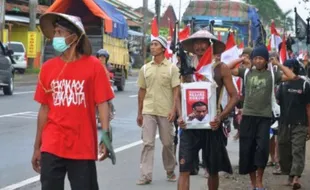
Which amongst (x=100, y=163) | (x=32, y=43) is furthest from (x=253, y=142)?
(x=32, y=43)

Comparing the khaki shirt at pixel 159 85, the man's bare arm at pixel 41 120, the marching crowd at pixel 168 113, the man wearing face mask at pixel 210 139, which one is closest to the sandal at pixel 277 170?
the marching crowd at pixel 168 113

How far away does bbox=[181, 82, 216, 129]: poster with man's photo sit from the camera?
7.80 meters

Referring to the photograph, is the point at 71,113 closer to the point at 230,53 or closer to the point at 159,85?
the point at 159,85

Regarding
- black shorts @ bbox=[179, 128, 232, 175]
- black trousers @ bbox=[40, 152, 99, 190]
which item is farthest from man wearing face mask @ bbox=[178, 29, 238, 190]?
black trousers @ bbox=[40, 152, 99, 190]

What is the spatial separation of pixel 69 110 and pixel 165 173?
528 centimetres

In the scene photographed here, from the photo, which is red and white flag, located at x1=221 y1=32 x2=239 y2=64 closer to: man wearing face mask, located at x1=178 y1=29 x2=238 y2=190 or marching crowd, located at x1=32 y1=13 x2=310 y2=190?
marching crowd, located at x1=32 y1=13 x2=310 y2=190

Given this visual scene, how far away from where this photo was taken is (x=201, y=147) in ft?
26.4

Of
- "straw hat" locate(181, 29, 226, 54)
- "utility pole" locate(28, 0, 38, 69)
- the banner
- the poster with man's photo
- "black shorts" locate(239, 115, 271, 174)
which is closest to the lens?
the poster with man's photo

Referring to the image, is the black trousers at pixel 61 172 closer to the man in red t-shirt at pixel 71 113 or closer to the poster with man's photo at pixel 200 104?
the man in red t-shirt at pixel 71 113

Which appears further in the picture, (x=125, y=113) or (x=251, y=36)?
(x=251, y=36)

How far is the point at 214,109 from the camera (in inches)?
309

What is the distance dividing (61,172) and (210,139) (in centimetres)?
232

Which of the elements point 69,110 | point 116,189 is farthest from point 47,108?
point 116,189

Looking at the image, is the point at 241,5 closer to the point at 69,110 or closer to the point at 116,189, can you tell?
the point at 116,189
